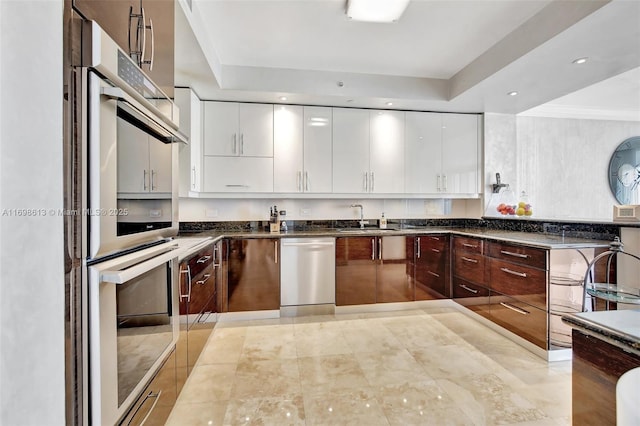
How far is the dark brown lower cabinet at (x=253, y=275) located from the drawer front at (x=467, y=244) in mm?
1979

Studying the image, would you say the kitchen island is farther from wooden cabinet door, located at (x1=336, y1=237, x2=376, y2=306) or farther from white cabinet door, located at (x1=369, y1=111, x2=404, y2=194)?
white cabinet door, located at (x1=369, y1=111, x2=404, y2=194)

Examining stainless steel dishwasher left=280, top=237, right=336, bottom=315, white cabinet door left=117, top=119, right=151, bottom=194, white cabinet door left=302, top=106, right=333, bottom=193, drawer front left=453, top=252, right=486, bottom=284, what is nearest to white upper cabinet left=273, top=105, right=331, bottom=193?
white cabinet door left=302, top=106, right=333, bottom=193

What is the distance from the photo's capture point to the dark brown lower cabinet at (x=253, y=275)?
9.96ft

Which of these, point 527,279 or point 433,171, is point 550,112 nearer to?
point 433,171

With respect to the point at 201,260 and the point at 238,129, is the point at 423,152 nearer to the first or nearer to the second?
the point at 238,129

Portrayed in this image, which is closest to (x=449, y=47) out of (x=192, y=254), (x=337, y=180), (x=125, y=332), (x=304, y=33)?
(x=304, y=33)

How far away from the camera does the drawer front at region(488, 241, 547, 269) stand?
7.56 feet

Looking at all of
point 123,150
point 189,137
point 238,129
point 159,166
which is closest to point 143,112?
point 123,150

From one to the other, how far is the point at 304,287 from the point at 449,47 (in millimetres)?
2704

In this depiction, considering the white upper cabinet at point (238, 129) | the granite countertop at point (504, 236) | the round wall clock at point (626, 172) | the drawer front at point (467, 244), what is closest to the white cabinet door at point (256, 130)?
the white upper cabinet at point (238, 129)

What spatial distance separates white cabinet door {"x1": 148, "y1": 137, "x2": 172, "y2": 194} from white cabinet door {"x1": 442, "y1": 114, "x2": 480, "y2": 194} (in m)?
3.28

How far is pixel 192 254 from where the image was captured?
192cm

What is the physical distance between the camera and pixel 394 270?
3.34m

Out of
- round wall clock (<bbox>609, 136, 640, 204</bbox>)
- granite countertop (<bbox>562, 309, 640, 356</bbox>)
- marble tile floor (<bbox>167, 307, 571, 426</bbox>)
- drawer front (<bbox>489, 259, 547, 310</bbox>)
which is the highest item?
round wall clock (<bbox>609, 136, 640, 204</bbox>)
